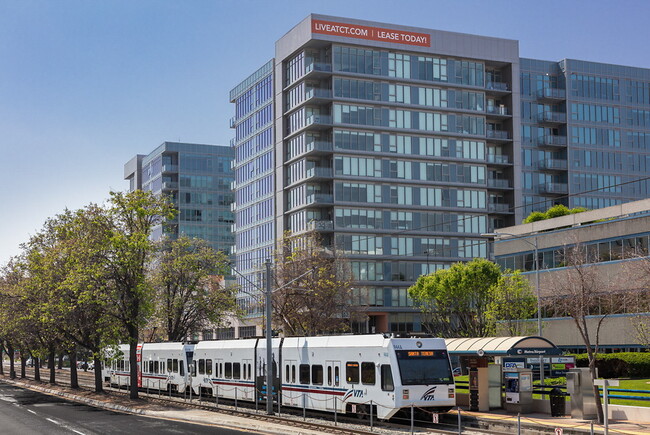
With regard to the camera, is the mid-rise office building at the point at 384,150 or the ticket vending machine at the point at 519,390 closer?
the ticket vending machine at the point at 519,390

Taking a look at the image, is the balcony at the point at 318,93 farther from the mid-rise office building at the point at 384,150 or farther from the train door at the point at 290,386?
the train door at the point at 290,386

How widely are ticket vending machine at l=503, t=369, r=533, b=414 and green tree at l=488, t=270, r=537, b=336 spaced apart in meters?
29.4

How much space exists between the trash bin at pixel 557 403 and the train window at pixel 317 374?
9924 millimetres

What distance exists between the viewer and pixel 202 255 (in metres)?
67.9

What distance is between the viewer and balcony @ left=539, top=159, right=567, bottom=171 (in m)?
116

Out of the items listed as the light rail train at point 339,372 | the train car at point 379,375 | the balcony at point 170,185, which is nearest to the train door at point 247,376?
the light rail train at point 339,372

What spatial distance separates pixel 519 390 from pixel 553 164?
87034 millimetres

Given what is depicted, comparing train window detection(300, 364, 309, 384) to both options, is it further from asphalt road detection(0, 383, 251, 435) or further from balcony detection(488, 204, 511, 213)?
balcony detection(488, 204, 511, 213)

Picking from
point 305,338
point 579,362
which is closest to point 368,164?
point 579,362

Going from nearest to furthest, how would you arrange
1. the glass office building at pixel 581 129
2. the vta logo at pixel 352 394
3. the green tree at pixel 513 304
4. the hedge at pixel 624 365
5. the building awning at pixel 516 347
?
the vta logo at pixel 352 394 < the building awning at pixel 516 347 < the hedge at pixel 624 365 < the green tree at pixel 513 304 < the glass office building at pixel 581 129

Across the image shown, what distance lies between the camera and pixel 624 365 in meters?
53.5

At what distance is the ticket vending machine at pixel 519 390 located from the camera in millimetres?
33812

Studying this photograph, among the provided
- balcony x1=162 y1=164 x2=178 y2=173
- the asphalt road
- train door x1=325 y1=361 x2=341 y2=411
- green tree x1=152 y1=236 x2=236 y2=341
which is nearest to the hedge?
train door x1=325 y1=361 x2=341 y2=411

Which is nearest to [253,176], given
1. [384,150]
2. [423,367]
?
[384,150]
